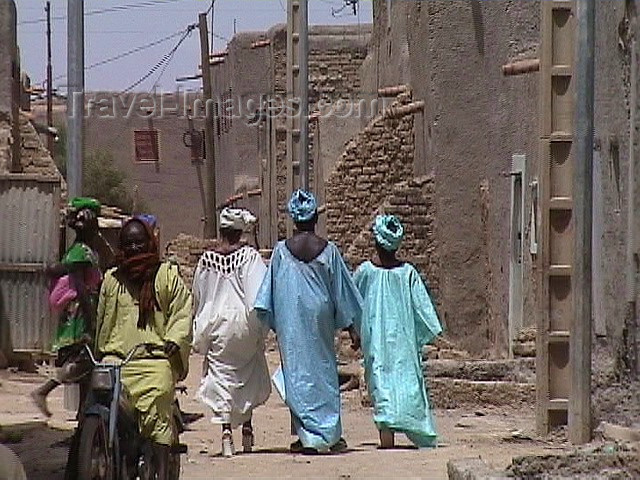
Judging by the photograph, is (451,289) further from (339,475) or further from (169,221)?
(169,221)

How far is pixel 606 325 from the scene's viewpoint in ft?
31.2

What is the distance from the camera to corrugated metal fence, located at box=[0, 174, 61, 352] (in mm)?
11031

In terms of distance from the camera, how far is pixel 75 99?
10.3 meters

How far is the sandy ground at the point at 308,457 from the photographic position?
7738 millimetres

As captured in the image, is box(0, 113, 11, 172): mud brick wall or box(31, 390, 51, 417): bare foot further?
box(0, 113, 11, 172): mud brick wall

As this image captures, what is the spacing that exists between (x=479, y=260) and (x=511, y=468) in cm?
997

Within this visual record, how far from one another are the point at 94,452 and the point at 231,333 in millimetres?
2829

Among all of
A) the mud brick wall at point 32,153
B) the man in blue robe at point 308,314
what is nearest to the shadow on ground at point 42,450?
the man in blue robe at point 308,314

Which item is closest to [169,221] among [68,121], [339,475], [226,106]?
[226,106]

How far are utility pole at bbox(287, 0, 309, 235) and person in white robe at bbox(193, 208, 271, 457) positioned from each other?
8146 millimetres

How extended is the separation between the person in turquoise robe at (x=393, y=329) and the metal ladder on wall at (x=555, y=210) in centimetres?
96

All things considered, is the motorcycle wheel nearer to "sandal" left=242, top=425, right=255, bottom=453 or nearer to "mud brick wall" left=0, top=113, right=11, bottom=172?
"sandal" left=242, top=425, right=255, bottom=453

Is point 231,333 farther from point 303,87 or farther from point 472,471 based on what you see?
point 303,87

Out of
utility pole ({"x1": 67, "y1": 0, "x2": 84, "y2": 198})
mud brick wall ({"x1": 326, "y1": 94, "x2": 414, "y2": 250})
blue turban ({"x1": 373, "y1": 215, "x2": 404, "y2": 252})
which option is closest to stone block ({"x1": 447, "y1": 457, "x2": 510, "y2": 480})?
blue turban ({"x1": 373, "y1": 215, "x2": 404, "y2": 252})
